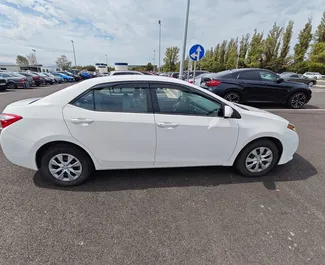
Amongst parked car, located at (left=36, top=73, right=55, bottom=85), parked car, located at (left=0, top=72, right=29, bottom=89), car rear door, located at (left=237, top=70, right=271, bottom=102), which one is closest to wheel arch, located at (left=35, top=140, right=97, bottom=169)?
car rear door, located at (left=237, top=70, right=271, bottom=102)

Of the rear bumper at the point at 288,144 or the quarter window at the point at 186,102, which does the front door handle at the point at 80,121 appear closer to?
the quarter window at the point at 186,102

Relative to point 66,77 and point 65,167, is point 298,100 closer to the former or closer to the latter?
point 65,167

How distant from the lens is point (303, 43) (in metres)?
35.2

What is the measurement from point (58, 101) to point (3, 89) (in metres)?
16.8

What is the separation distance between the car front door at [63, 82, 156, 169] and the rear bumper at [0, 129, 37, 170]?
2.13 feet

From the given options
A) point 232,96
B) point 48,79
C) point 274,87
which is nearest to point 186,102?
point 232,96

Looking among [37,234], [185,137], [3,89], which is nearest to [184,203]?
Result: [185,137]

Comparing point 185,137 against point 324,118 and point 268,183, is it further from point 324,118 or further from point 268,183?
point 324,118

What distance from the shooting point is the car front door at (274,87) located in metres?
7.79

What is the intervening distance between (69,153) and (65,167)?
0.23 m

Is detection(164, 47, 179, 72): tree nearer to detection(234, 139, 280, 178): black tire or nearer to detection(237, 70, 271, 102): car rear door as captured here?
detection(237, 70, 271, 102): car rear door

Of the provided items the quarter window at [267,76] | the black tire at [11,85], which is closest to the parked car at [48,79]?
the black tire at [11,85]

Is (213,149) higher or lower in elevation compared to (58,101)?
lower

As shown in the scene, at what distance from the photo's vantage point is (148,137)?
2623 millimetres
